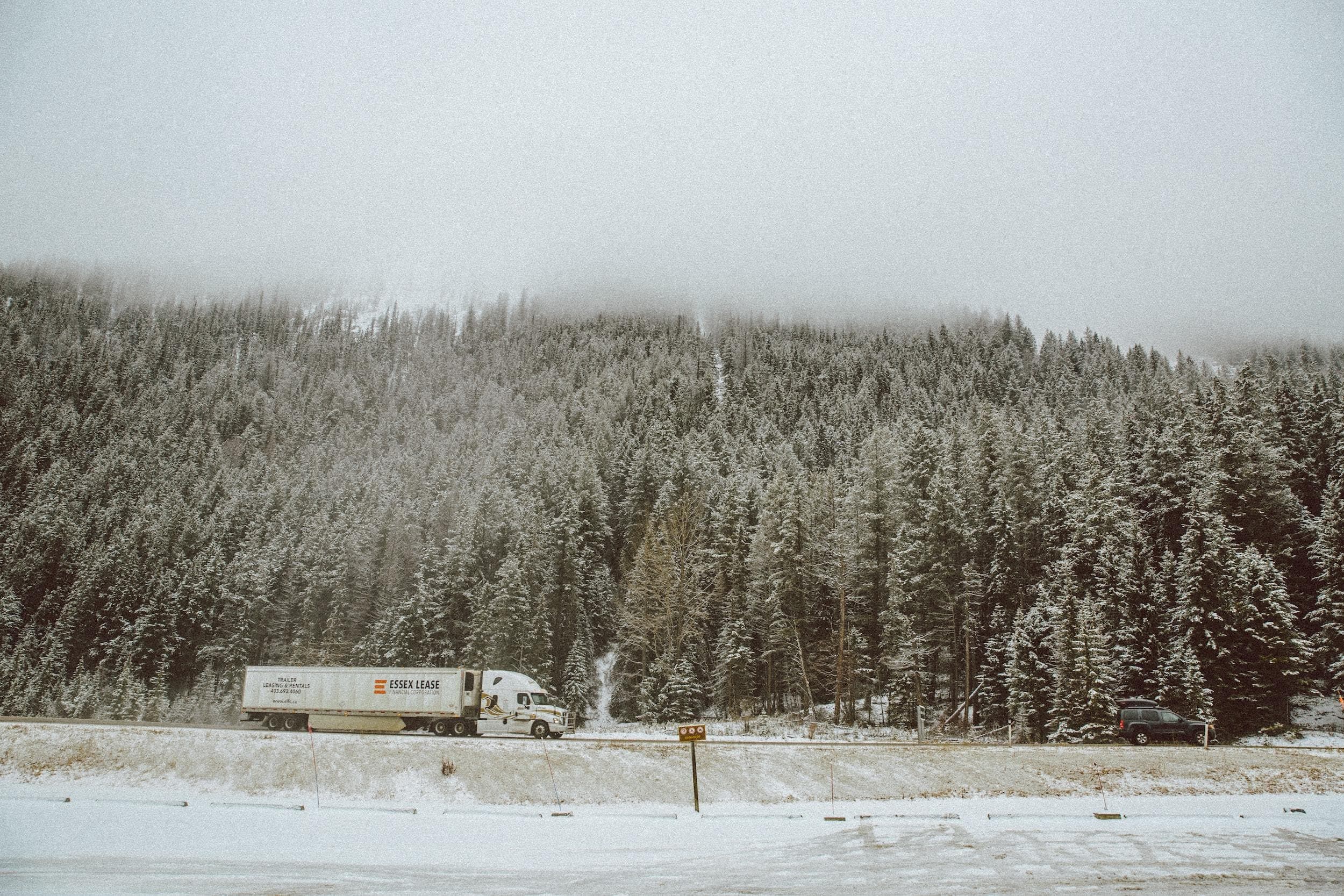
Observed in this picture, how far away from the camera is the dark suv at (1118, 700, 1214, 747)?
35188 mm

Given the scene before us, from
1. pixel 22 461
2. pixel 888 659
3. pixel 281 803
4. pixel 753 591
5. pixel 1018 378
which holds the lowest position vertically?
pixel 281 803

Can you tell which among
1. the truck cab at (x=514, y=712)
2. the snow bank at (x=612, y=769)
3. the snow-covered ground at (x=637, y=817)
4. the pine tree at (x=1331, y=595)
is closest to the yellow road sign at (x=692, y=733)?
the snow-covered ground at (x=637, y=817)

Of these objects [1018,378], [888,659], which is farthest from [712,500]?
[1018,378]

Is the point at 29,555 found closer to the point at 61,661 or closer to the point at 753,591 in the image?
the point at 61,661

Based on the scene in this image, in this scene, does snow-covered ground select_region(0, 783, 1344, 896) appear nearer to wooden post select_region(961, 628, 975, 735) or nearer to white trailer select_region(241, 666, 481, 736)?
white trailer select_region(241, 666, 481, 736)

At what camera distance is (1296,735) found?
121 ft

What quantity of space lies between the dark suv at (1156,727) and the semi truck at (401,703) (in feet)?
87.9

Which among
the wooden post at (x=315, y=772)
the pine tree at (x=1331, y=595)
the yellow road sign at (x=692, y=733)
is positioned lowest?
the wooden post at (x=315, y=772)

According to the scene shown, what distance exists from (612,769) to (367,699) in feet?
52.8

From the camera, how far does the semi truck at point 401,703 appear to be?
36.8 m

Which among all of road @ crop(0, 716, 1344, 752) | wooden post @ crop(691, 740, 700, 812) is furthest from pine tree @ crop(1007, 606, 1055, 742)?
wooden post @ crop(691, 740, 700, 812)

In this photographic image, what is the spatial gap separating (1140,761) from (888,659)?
1834 centimetres

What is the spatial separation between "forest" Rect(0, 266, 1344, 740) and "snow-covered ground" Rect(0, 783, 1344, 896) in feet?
55.0

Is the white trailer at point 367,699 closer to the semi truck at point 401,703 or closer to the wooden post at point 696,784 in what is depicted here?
the semi truck at point 401,703
